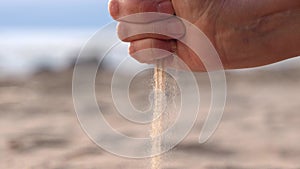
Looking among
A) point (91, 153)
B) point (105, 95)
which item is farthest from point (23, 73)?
point (91, 153)

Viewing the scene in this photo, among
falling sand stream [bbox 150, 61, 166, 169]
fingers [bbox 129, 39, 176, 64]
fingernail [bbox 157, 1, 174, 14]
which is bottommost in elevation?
falling sand stream [bbox 150, 61, 166, 169]

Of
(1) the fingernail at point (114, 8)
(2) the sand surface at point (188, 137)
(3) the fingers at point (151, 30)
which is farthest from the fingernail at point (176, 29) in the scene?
(2) the sand surface at point (188, 137)

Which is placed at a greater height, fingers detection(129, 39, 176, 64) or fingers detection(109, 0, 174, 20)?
fingers detection(109, 0, 174, 20)

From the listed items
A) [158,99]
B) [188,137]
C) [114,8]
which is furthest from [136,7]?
[188,137]

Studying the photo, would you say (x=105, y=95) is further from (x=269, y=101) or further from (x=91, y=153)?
(x=91, y=153)

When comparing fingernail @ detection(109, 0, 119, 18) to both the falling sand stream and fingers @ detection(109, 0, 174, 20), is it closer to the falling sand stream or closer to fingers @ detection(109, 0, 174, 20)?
fingers @ detection(109, 0, 174, 20)

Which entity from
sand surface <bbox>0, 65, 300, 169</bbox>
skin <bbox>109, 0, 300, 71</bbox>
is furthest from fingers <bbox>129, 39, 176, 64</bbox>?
sand surface <bbox>0, 65, 300, 169</bbox>

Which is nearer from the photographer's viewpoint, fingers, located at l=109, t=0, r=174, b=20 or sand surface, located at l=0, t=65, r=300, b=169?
fingers, located at l=109, t=0, r=174, b=20

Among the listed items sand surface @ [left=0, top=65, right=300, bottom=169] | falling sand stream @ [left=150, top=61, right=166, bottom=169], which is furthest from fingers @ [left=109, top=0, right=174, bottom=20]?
sand surface @ [left=0, top=65, right=300, bottom=169]
